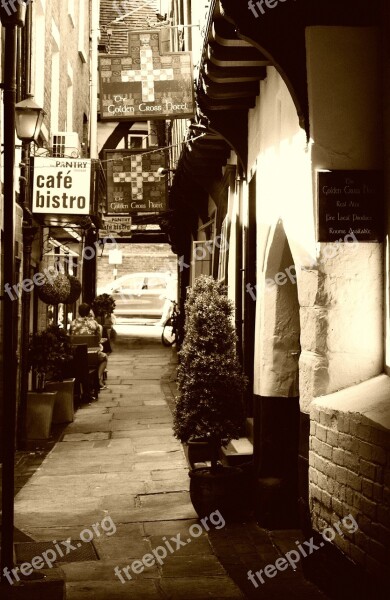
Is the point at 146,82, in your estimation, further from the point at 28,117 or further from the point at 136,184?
the point at 136,184

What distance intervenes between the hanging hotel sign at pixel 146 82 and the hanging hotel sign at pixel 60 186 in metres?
0.95

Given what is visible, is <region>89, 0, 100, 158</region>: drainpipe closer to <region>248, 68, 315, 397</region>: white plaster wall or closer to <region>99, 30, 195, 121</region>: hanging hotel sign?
<region>99, 30, 195, 121</region>: hanging hotel sign

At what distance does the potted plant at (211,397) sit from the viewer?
7.34 m

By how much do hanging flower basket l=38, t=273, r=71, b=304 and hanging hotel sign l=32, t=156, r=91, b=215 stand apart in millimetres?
→ 1718

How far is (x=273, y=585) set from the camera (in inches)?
220

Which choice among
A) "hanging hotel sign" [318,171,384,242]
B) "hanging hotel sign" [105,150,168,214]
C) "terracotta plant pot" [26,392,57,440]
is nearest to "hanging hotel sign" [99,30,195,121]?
"terracotta plant pot" [26,392,57,440]

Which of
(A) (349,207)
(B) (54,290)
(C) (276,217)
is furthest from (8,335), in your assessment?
(B) (54,290)

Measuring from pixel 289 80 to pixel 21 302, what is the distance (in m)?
7.10

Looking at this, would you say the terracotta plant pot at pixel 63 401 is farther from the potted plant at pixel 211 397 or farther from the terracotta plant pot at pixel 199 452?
the potted plant at pixel 211 397

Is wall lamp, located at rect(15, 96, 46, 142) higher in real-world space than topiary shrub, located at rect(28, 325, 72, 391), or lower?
higher

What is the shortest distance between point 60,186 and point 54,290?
2.11 metres

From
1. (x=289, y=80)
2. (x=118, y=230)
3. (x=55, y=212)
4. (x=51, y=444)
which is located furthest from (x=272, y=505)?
(x=118, y=230)

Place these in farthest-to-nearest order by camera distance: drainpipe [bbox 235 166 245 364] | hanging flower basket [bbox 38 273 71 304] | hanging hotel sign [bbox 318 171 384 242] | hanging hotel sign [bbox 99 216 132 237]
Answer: hanging hotel sign [bbox 99 216 132 237] → hanging flower basket [bbox 38 273 71 304] → drainpipe [bbox 235 166 245 364] → hanging hotel sign [bbox 318 171 384 242]

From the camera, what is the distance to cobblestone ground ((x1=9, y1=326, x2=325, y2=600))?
5.62 m
